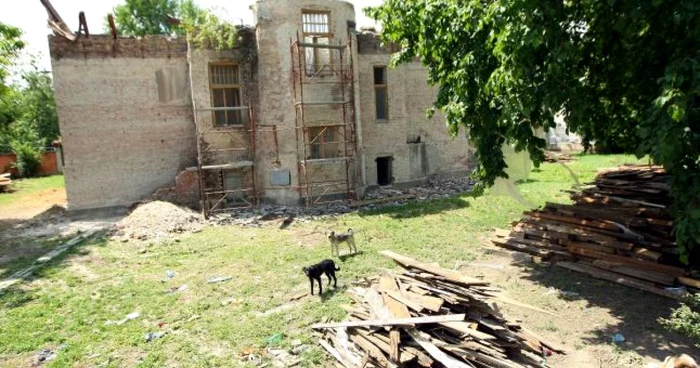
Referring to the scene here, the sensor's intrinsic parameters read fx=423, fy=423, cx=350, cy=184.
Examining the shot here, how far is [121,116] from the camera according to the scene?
16719 mm

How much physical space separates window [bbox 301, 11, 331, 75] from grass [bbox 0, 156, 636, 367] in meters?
6.25

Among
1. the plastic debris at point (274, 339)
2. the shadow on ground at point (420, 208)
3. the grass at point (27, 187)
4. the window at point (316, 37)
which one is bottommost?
the plastic debris at point (274, 339)

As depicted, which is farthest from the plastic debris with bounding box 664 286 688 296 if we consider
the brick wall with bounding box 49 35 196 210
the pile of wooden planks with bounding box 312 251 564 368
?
the brick wall with bounding box 49 35 196 210

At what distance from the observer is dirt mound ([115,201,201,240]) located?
1380cm

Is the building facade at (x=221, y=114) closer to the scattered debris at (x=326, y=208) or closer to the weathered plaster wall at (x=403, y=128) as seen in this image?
the scattered debris at (x=326, y=208)

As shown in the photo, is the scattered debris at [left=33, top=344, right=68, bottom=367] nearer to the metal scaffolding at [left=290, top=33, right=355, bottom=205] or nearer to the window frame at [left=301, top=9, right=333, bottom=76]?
the metal scaffolding at [left=290, top=33, right=355, bottom=205]

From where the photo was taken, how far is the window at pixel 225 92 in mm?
16875

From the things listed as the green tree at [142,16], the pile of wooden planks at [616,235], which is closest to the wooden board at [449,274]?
the pile of wooden planks at [616,235]

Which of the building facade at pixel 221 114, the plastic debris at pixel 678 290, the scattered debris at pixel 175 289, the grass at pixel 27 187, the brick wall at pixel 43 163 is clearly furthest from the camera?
the brick wall at pixel 43 163

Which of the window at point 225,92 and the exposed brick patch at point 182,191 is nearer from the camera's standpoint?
the exposed brick patch at point 182,191

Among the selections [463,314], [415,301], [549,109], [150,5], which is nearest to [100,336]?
[415,301]

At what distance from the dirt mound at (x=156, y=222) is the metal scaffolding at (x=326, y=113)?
171 inches

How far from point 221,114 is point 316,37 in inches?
193

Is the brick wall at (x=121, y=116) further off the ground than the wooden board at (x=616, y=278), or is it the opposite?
the brick wall at (x=121, y=116)
